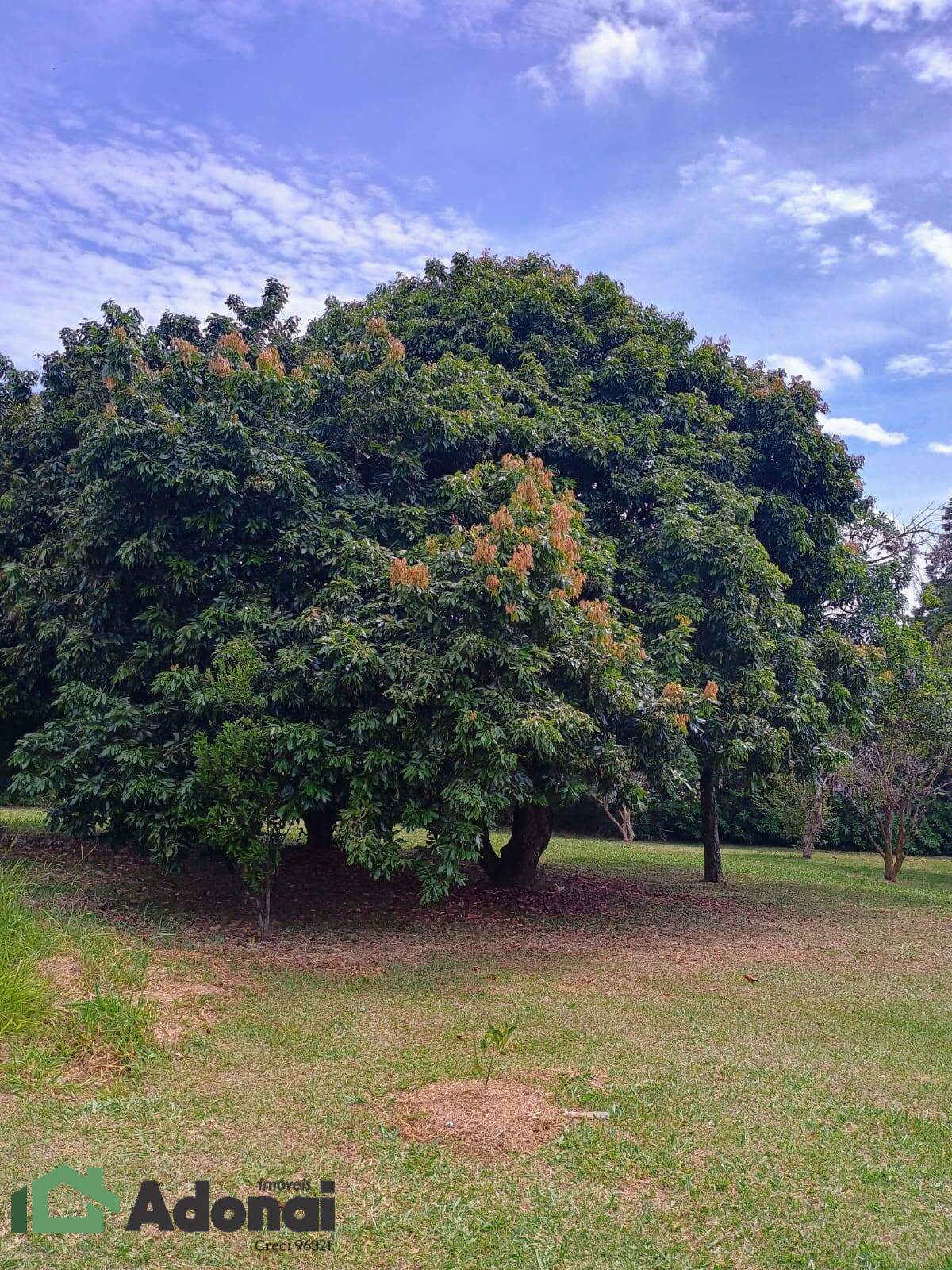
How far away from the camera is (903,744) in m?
16.9

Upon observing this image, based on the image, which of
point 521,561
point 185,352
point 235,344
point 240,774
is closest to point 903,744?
point 521,561

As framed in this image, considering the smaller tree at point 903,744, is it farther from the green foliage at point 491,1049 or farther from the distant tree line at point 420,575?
the green foliage at point 491,1049

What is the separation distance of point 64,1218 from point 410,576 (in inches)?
201

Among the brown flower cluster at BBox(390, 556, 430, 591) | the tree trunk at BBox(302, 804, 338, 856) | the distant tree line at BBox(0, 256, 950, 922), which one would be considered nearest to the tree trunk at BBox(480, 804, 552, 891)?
the distant tree line at BBox(0, 256, 950, 922)

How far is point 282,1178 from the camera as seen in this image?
3713 mm

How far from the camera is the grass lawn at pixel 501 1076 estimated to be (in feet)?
11.0

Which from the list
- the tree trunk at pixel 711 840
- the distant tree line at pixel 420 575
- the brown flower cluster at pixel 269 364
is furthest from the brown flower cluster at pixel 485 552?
the tree trunk at pixel 711 840

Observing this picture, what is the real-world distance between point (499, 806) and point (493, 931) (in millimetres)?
2726

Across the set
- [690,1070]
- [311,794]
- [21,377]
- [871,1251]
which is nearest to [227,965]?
[311,794]

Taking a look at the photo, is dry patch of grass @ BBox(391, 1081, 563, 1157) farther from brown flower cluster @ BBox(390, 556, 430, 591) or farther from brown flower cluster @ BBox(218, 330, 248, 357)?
brown flower cluster @ BBox(218, 330, 248, 357)

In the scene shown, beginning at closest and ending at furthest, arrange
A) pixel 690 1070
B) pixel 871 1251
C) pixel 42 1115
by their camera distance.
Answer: pixel 871 1251 → pixel 42 1115 → pixel 690 1070

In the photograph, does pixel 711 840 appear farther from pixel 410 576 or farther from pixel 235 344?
A: pixel 235 344

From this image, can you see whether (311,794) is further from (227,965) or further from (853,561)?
(853,561)

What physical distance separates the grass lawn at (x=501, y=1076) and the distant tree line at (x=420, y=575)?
1.28 m
